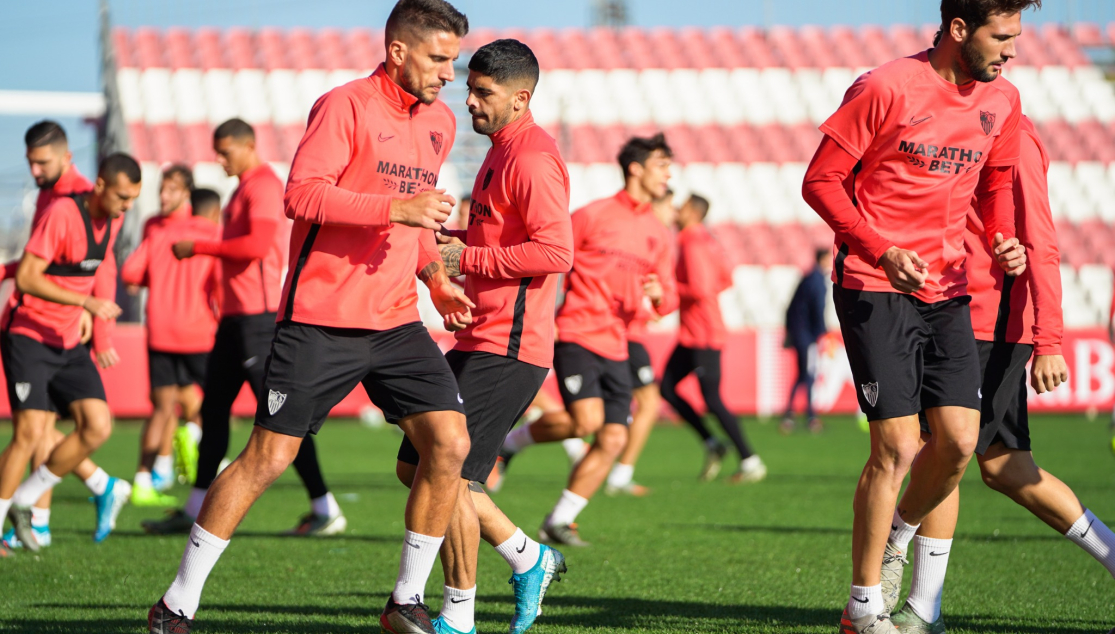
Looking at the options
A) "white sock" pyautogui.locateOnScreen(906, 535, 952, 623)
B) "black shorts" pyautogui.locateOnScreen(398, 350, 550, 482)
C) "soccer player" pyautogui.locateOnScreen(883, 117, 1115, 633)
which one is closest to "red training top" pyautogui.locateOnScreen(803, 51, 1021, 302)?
"soccer player" pyautogui.locateOnScreen(883, 117, 1115, 633)

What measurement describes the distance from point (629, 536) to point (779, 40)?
23122mm

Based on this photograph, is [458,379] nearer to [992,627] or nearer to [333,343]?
[333,343]

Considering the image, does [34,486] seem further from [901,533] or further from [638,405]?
[901,533]

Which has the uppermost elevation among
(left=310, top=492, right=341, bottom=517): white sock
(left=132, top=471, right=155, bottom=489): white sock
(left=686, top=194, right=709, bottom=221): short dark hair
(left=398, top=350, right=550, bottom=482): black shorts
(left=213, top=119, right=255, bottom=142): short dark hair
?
(left=213, top=119, right=255, bottom=142): short dark hair

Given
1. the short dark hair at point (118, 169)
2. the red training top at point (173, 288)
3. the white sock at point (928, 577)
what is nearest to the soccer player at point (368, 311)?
the white sock at point (928, 577)

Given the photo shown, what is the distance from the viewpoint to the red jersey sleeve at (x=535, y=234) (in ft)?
14.0

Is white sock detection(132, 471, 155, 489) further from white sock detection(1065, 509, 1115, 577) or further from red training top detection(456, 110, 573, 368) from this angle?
white sock detection(1065, 509, 1115, 577)

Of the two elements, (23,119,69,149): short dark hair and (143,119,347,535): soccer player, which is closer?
(23,119,69,149): short dark hair

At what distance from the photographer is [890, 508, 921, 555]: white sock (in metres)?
4.34

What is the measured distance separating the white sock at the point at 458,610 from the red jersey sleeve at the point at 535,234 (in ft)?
3.95

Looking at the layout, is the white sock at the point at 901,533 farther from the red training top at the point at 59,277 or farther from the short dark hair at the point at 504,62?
the red training top at the point at 59,277

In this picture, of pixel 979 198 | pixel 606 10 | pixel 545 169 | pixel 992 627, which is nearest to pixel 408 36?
pixel 545 169

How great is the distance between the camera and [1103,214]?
2466cm

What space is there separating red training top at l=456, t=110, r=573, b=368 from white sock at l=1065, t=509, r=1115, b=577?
2.21m
